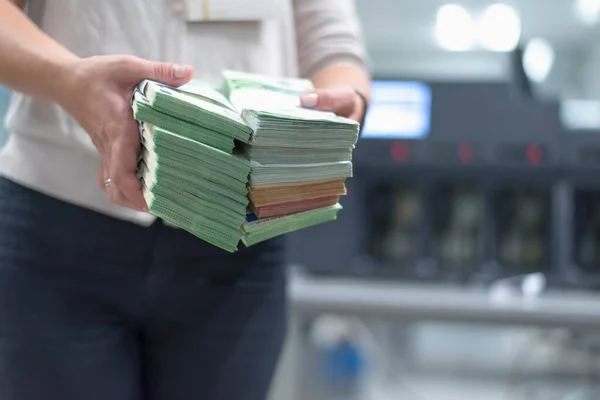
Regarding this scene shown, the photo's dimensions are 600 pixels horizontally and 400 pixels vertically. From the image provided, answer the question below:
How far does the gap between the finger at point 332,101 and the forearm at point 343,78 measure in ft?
0.24

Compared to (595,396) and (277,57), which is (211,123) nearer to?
(277,57)

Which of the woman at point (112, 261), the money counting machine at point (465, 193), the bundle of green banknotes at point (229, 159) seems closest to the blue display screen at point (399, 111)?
the money counting machine at point (465, 193)

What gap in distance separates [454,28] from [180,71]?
17.7 feet

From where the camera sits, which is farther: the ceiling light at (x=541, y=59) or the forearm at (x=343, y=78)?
the ceiling light at (x=541, y=59)

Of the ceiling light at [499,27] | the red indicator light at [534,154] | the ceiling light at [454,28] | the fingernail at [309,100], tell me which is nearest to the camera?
the fingernail at [309,100]

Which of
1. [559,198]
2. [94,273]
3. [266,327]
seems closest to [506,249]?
[559,198]

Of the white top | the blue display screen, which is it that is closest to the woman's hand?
the white top

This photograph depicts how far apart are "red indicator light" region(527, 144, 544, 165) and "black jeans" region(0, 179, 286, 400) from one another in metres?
1.28

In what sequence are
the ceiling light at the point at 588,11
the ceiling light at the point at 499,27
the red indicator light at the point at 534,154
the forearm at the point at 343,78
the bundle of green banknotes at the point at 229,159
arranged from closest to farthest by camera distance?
the bundle of green banknotes at the point at 229,159
the forearm at the point at 343,78
the red indicator light at the point at 534,154
the ceiling light at the point at 588,11
the ceiling light at the point at 499,27

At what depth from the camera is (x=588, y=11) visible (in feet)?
15.5

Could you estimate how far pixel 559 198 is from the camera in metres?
1.74

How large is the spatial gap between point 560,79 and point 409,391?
5564mm

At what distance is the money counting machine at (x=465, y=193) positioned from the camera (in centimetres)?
176

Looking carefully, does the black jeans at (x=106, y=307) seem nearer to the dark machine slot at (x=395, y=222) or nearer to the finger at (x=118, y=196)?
the finger at (x=118, y=196)
